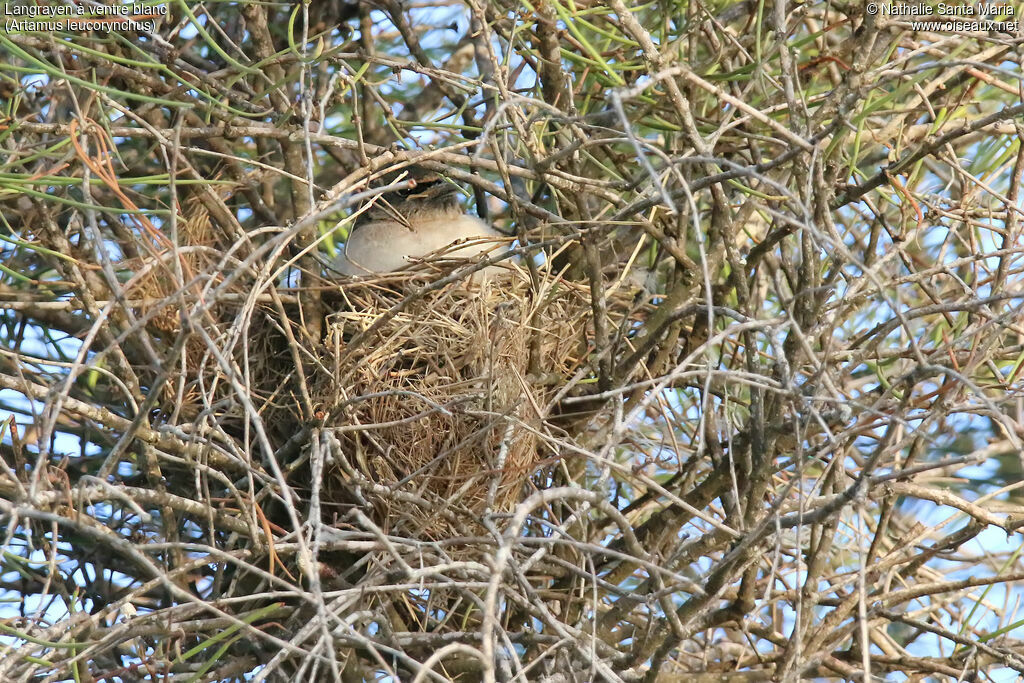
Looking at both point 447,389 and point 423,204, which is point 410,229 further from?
point 447,389

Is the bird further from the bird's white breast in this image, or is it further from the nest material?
the nest material

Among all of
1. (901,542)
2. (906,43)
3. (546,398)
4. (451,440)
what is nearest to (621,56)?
(906,43)

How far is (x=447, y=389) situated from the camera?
12.0ft

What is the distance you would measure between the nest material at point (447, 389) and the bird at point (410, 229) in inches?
14.6

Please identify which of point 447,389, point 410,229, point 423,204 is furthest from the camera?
point 423,204

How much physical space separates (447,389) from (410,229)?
0.83 m

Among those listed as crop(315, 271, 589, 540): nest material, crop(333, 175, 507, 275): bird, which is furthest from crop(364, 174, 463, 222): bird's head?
crop(315, 271, 589, 540): nest material

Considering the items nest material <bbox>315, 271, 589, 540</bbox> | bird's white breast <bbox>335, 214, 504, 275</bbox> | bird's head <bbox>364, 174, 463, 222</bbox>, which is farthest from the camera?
bird's head <bbox>364, 174, 463, 222</bbox>

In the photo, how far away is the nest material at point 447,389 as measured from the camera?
11.1 ft

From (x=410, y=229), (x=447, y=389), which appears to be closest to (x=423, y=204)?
(x=410, y=229)

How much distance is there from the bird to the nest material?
0.37 meters

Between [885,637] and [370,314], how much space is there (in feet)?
6.51

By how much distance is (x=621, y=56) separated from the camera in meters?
3.79

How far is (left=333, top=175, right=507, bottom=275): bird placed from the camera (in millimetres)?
4207
